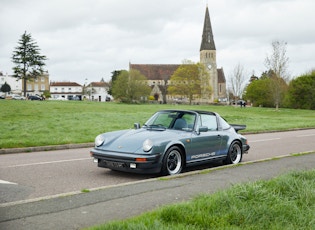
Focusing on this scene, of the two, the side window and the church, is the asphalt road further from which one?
the church

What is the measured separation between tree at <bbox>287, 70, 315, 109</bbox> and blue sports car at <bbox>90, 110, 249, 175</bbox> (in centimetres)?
6381

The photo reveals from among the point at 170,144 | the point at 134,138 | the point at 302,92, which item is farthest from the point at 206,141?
the point at 302,92

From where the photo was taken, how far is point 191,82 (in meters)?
94.4

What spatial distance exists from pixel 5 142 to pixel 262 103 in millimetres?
75616

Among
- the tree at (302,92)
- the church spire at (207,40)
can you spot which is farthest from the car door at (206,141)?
the church spire at (207,40)

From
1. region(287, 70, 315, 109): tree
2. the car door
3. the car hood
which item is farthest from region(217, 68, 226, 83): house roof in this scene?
the car hood

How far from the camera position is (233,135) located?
10.5m

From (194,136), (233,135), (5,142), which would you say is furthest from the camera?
(5,142)

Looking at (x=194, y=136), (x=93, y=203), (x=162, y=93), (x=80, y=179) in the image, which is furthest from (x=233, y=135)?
(x=162, y=93)

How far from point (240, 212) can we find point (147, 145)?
3.42 meters

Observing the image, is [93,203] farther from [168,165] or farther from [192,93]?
[192,93]

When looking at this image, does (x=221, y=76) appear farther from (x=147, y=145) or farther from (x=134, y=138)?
(x=147, y=145)

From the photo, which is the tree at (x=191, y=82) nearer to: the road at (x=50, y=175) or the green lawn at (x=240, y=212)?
the road at (x=50, y=175)

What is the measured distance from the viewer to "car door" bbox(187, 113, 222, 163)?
9133 millimetres
